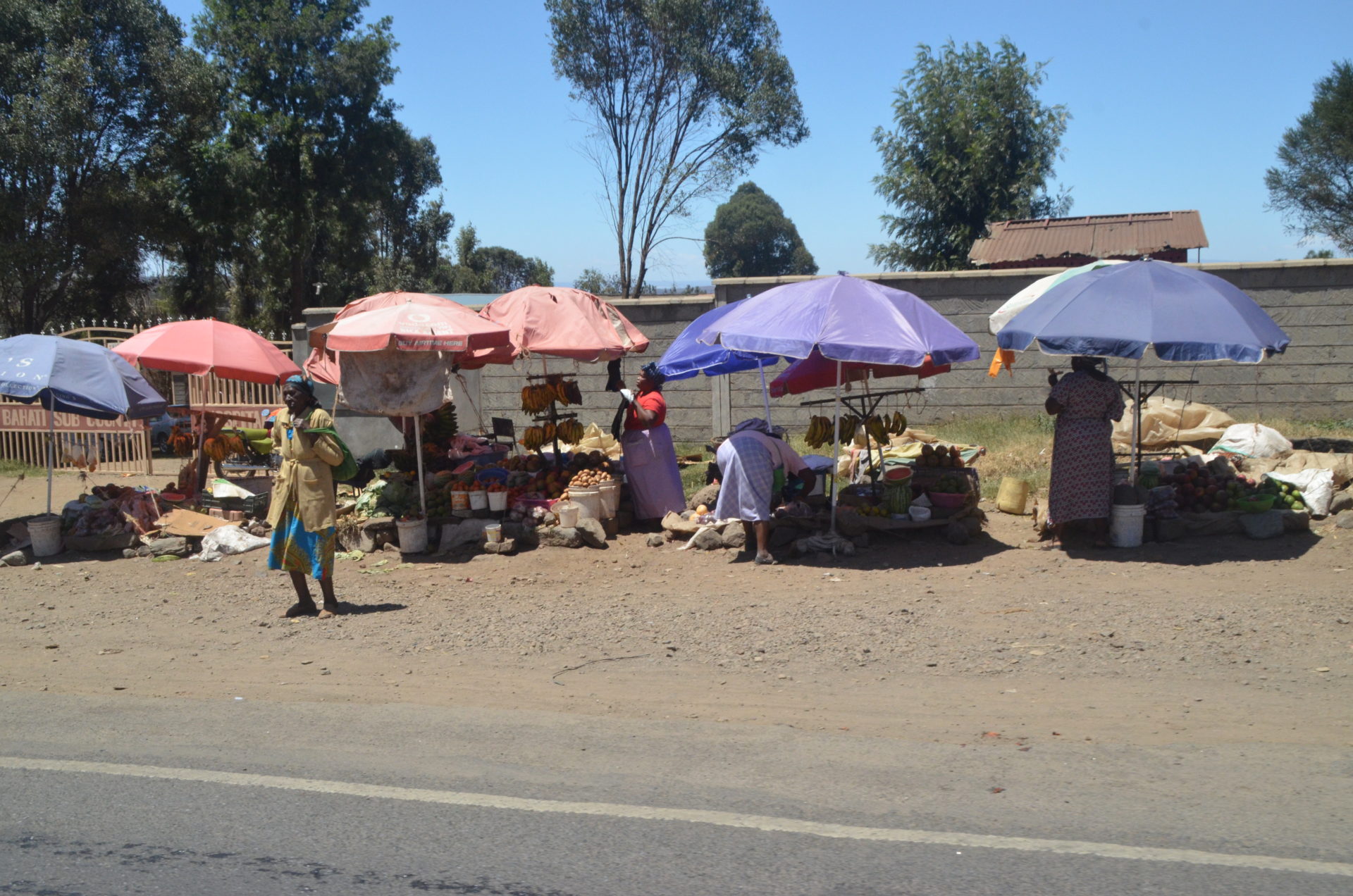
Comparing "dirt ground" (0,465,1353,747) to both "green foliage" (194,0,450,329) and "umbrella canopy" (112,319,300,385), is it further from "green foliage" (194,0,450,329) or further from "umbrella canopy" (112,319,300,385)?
"green foliage" (194,0,450,329)

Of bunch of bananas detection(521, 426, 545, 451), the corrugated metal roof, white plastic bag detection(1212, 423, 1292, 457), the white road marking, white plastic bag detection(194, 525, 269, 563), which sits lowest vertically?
the white road marking

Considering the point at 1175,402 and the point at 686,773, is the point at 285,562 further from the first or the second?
the point at 1175,402

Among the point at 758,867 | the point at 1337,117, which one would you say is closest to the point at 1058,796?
the point at 758,867

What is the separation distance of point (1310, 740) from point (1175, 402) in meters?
9.89

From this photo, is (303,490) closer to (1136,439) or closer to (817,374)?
(817,374)

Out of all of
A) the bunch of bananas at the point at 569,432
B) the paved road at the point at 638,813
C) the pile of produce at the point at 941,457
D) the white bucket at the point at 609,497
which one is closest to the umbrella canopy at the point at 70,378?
the bunch of bananas at the point at 569,432

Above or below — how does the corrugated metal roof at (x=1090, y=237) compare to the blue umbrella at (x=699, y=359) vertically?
above

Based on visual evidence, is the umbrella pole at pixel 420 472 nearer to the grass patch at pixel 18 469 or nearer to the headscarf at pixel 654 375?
the headscarf at pixel 654 375

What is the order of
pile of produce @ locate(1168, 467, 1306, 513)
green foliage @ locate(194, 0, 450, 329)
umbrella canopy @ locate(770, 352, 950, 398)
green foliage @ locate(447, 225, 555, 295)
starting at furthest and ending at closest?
green foliage @ locate(447, 225, 555, 295)
green foliage @ locate(194, 0, 450, 329)
umbrella canopy @ locate(770, 352, 950, 398)
pile of produce @ locate(1168, 467, 1306, 513)

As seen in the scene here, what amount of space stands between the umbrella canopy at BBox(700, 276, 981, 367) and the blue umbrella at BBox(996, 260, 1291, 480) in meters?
0.75

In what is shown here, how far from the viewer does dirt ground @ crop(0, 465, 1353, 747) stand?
5824 mm

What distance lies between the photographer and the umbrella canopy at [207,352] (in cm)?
1173

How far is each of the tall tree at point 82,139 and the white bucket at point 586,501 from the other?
1640 cm

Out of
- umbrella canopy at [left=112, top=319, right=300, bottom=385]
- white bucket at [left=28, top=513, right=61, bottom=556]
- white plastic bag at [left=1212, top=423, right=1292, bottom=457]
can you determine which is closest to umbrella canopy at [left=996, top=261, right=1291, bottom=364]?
white plastic bag at [left=1212, top=423, right=1292, bottom=457]
